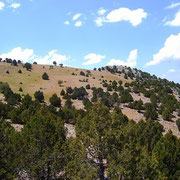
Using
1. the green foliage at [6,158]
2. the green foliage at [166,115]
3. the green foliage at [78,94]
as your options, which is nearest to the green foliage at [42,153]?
the green foliage at [6,158]

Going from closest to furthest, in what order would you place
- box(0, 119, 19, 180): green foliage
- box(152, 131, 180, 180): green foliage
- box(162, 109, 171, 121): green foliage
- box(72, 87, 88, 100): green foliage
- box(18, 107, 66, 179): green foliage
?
box(0, 119, 19, 180): green foliage
box(18, 107, 66, 179): green foliage
box(152, 131, 180, 180): green foliage
box(162, 109, 171, 121): green foliage
box(72, 87, 88, 100): green foliage

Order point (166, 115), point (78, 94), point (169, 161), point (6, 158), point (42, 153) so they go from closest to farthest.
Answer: point (6, 158)
point (42, 153)
point (169, 161)
point (166, 115)
point (78, 94)

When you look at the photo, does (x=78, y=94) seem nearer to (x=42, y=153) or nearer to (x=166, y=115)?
(x=166, y=115)

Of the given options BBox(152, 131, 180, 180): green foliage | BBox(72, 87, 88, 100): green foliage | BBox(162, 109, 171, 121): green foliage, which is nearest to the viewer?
BBox(152, 131, 180, 180): green foliage

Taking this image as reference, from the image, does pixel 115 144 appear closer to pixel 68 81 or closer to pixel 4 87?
pixel 4 87

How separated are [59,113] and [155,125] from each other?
23138 millimetres

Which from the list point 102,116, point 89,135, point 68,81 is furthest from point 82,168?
point 68,81

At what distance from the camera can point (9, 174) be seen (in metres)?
13.5

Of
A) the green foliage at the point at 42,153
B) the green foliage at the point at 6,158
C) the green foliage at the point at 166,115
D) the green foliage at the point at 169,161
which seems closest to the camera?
the green foliage at the point at 6,158

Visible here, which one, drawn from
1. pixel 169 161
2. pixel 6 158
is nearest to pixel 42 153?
pixel 6 158

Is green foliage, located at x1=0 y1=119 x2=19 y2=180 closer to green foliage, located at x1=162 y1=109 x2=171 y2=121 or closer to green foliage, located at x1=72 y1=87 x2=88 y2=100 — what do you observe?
green foliage, located at x1=162 y1=109 x2=171 y2=121

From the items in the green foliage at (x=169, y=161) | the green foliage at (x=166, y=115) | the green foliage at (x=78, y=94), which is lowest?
the green foliage at (x=169, y=161)

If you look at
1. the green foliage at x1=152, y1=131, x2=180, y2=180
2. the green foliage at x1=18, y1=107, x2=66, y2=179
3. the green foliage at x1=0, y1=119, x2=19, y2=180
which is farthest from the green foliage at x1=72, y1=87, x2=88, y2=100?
the green foliage at x1=0, y1=119, x2=19, y2=180

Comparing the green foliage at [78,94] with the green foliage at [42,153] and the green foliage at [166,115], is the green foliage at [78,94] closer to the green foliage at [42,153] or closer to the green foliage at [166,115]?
the green foliage at [166,115]
